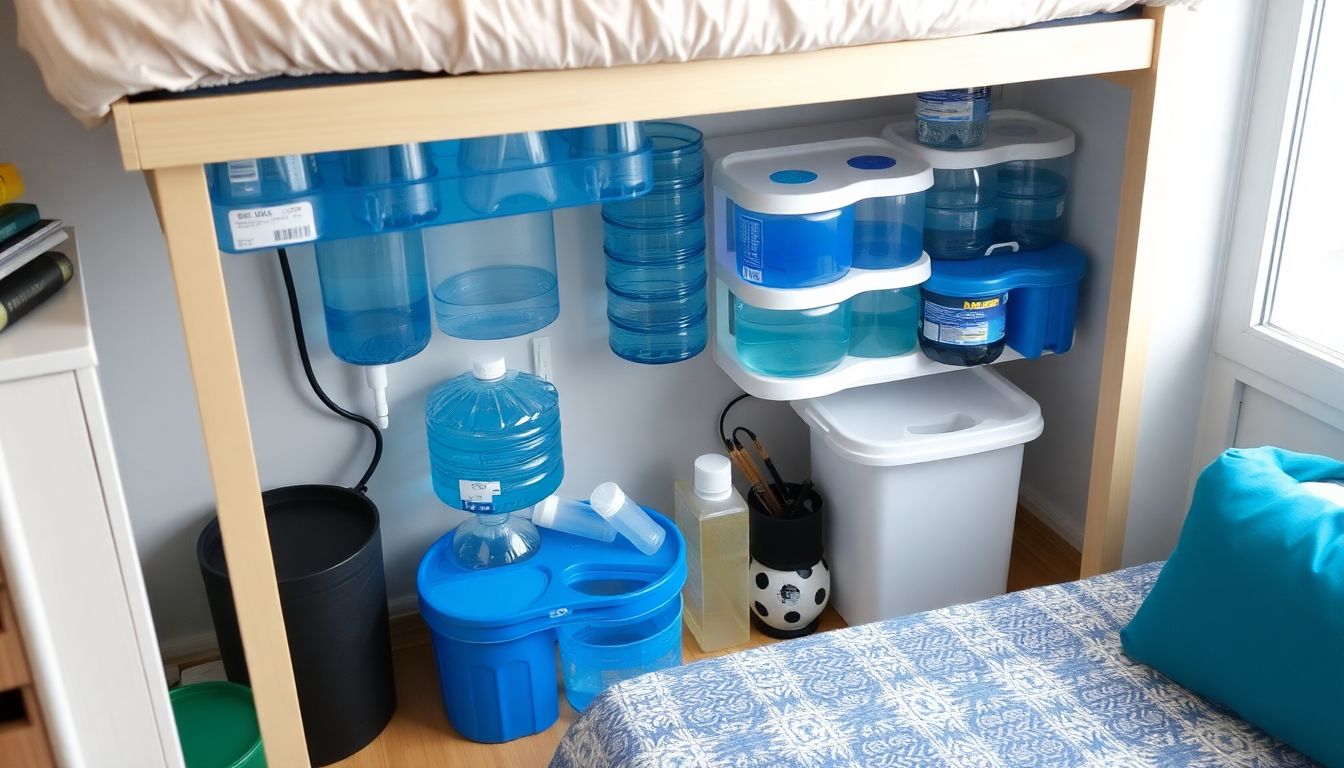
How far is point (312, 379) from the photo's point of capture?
5.26 feet

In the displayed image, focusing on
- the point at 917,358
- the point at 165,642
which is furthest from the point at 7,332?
the point at 917,358

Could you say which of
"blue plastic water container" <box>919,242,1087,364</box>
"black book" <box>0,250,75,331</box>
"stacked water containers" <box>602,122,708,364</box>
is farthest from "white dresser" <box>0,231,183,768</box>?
"blue plastic water container" <box>919,242,1087,364</box>

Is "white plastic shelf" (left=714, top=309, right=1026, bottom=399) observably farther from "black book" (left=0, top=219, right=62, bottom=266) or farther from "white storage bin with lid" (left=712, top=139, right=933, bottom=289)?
"black book" (left=0, top=219, right=62, bottom=266)

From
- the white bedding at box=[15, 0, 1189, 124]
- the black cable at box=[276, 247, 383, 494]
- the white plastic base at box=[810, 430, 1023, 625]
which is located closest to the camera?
the white bedding at box=[15, 0, 1189, 124]

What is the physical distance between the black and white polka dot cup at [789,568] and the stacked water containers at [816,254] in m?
0.23

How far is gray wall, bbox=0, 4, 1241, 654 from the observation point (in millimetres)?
1469

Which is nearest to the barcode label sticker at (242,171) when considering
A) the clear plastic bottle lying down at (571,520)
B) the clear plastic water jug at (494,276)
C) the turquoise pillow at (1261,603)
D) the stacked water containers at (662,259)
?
the clear plastic water jug at (494,276)

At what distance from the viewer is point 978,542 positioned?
171 centimetres

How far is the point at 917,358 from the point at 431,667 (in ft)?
2.71

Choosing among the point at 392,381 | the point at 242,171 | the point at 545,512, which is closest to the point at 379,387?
the point at 392,381

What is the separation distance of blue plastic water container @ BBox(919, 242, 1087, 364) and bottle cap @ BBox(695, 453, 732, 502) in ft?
1.07

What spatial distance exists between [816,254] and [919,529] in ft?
1.39

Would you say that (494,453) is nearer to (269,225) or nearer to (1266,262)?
(269,225)

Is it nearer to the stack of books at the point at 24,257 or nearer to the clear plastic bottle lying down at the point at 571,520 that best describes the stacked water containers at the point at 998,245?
the clear plastic bottle lying down at the point at 571,520
